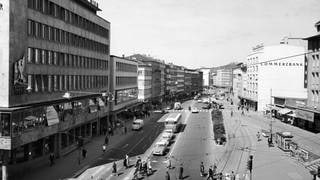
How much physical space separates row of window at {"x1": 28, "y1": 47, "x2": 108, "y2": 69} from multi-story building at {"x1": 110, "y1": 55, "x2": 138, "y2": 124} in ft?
29.2

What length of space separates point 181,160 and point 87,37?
1081 inches

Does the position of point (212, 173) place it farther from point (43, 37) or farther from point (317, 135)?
A: point (317, 135)

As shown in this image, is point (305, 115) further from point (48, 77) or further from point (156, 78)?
point (156, 78)

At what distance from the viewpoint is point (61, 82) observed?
180 feet

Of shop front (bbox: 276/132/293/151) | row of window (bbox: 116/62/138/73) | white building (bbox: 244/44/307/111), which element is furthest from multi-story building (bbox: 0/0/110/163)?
white building (bbox: 244/44/307/111)

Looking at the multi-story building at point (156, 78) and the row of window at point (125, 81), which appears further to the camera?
the multi-story building at point (156, 78)

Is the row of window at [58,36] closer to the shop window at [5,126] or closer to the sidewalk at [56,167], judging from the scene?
the shop window at [5,126]

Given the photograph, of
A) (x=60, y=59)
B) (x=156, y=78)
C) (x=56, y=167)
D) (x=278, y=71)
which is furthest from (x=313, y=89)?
(x=156, y=78)

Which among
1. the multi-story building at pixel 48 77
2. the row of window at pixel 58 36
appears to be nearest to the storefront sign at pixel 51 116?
the multi-story building at pixel 48 77

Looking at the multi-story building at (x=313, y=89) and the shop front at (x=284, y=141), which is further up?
the multi-story building at (x=313, y=89)

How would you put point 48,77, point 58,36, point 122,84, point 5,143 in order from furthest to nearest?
1. point 122,84
2. point 58,36
3. point 48,77
4. point 5,143

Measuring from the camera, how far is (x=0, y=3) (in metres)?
39.0

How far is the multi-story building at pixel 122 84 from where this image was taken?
84125 millimetres

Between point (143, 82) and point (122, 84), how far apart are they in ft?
A: 124
